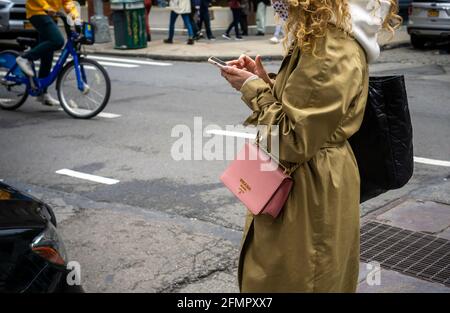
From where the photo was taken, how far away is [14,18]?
1650 cm

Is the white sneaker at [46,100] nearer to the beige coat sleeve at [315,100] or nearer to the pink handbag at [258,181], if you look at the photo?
the pink handbag at [258,181]

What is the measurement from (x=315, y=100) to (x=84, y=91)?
7.18 meters

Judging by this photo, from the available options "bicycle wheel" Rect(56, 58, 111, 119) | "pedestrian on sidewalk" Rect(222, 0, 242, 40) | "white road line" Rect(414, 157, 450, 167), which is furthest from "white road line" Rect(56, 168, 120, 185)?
"pedestrian on sidewalk" Rect(222, 0, 242, 40)

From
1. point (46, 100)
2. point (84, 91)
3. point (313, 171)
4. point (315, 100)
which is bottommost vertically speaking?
point (46, 100)

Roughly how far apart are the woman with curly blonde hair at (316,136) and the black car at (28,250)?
2.90 feet

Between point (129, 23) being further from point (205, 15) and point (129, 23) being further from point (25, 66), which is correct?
Result: point (25, 66)

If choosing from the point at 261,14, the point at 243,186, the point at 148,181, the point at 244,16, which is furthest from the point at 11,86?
the point at 261,14

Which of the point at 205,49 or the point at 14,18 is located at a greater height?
the point at 14,18

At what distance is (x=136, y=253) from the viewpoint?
477 cm

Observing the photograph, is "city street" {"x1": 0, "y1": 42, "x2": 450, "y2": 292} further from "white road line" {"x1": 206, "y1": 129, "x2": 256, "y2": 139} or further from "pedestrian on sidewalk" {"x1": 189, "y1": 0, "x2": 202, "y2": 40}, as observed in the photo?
"pedestrian on sidewalk" {"x1": 189, "y1": 0, "x2": 202, "y2": 40}

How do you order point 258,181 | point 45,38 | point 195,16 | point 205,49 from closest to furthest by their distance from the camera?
point 258,181, point 45,38, point 205,49, point 195,16

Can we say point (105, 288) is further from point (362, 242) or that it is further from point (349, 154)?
point (349, 154)

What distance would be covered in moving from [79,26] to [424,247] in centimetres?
580

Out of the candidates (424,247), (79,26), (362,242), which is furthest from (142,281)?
(79,26)
